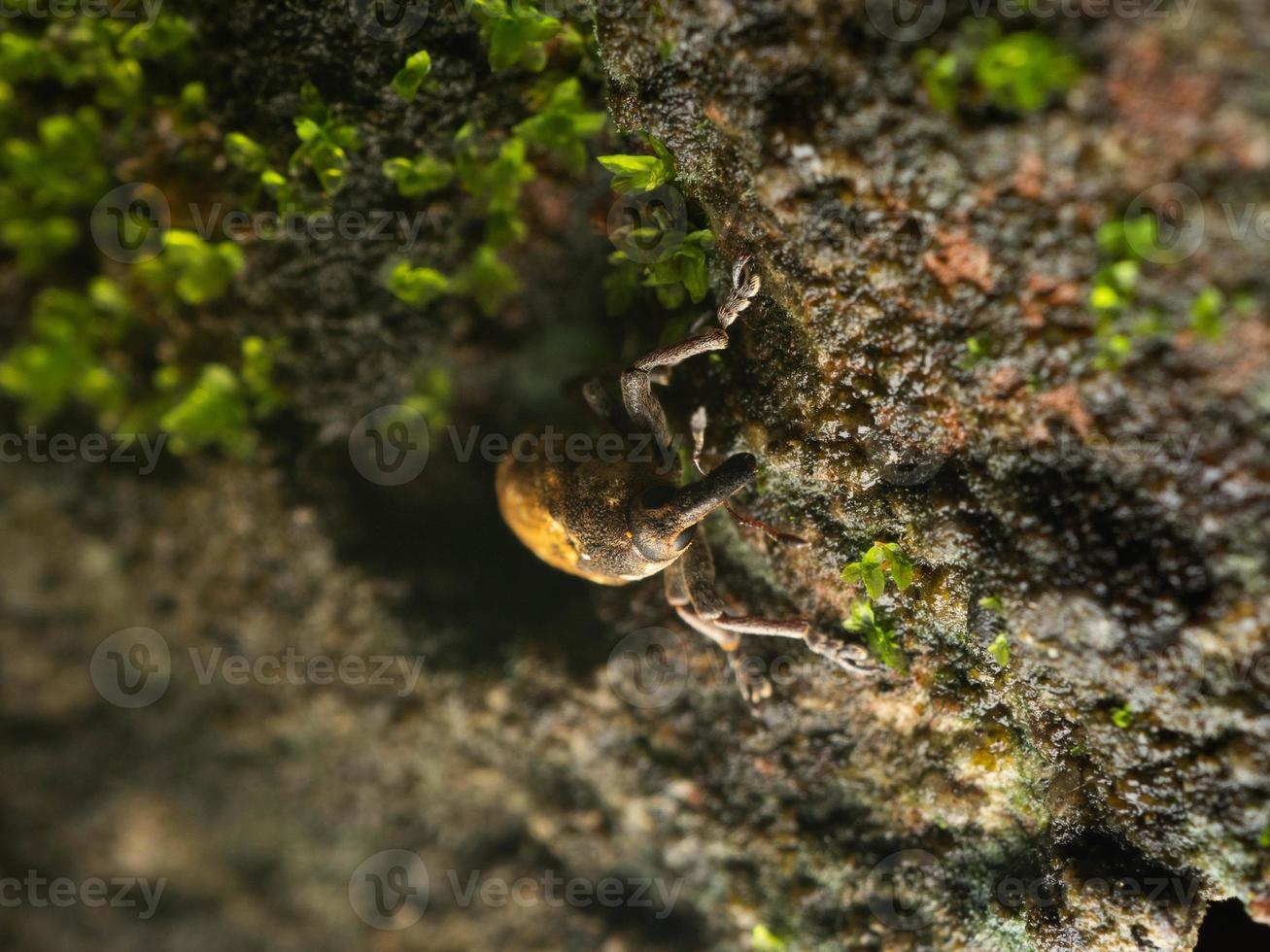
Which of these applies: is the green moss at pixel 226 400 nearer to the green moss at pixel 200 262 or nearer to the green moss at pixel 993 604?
the green moss at pixel 200 262

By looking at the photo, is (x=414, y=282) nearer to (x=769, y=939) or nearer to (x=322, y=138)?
(x=322, y=138)

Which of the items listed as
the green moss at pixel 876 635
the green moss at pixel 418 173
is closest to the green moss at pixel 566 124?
the green moss at pixel 418 173

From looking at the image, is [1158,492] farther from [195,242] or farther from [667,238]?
[195,242]

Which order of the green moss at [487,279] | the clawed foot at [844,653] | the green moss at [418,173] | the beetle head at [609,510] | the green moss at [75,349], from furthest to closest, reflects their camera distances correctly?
the green moss at [75,349], the green moss at [487,279], the green moss at [418,173], the clawed foot at [844,653], the beetle head at [609,510]

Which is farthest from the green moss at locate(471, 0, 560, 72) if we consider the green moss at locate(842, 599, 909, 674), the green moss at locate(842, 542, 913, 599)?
the green moss at locate(842, 599, 909, 674)

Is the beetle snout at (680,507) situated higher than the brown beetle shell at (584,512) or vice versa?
the beetle snout at (680,507)

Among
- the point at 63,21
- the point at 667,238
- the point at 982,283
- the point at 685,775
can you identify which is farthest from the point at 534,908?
the point at 63,21

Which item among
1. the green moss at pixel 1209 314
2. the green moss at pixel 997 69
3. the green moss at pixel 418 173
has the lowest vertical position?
the green moss at pixel 418 173

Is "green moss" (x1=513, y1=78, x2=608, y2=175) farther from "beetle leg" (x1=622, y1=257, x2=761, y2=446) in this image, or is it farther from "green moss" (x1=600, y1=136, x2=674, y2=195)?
"beetle leg" (x1=622, y1=257, x2=761, y2=446)

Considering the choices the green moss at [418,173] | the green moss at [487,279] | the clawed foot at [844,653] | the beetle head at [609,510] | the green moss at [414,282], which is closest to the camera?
the beetle head at [609,510]
